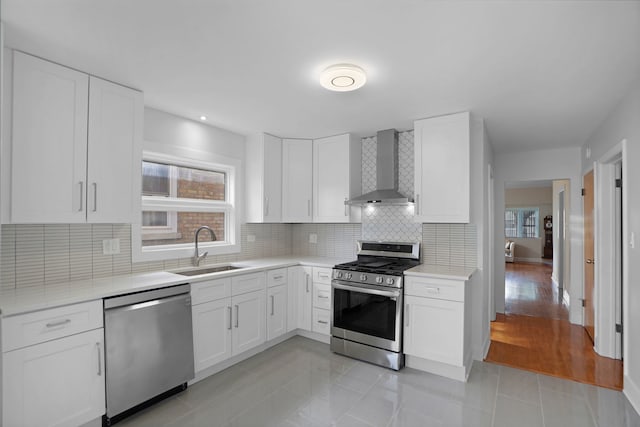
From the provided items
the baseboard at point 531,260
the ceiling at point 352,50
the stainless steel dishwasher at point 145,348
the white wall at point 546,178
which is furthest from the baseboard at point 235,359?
the baseboard at point 531,260

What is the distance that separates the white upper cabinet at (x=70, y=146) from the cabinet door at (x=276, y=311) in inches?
62.9

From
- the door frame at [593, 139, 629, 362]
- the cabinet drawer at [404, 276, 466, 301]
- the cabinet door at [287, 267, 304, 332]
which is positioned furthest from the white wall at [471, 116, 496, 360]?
the cabinet door at [287, 267, 304, 332]

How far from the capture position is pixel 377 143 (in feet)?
12.2

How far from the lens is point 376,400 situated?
8.01 feet

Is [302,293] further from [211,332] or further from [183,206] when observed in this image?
[183,206]

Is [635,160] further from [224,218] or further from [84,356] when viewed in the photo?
[84,356]

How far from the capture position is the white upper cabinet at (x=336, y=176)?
12.5 feet

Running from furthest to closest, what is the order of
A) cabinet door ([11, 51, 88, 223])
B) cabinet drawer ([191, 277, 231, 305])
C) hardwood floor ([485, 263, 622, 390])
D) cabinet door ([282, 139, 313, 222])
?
1. cabinet door ([282, 139, 313, 222])
2. hardwood floor ([485, 263, 622, 390])
3. cabinet drawer ([191, 277, 231, 305])
4. cabinet door ([11, 51, 88, 223])

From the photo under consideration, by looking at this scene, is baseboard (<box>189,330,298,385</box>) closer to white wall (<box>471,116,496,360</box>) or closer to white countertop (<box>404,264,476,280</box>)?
white countertop (<box>404,264,476,280</box>)

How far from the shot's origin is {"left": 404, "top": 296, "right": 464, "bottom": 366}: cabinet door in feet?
8.88

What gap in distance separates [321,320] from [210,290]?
1360 mm

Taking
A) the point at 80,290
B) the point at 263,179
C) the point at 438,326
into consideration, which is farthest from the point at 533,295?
the point at 80,290

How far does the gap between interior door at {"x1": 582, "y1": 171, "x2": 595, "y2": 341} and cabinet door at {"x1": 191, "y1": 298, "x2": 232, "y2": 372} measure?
4059 mm

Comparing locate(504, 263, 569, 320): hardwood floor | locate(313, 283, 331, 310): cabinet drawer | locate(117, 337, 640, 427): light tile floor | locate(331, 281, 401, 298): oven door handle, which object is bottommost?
locate(504, 263, 569, 320): hardwood floor
